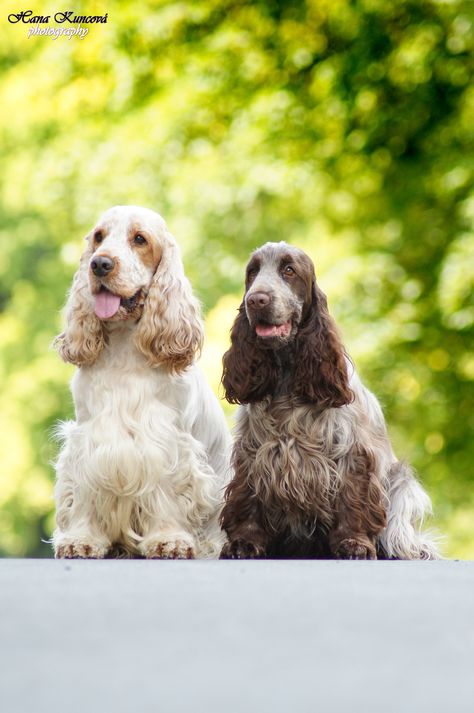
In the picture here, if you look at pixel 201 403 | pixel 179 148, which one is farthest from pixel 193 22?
pixel 201 403

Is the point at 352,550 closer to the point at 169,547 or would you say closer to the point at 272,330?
the point at 169,547

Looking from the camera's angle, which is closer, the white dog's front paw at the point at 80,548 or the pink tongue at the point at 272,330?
the pink tongue at the point at 272,330

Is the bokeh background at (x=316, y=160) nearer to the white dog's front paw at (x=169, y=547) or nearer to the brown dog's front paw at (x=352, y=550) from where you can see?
the white dog's front paw at (x=169, y=547)

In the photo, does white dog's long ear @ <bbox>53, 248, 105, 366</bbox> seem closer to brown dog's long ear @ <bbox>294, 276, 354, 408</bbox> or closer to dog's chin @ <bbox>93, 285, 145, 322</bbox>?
dog's chin @ <bbox>93, 285, 145, 322</bbox>

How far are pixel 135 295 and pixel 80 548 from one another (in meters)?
1.07

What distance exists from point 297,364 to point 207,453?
676mm

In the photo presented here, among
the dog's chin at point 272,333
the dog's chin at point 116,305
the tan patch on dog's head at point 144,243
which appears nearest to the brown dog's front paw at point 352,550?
the dog's chin at point 272,333

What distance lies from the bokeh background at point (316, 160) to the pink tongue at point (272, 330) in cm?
529

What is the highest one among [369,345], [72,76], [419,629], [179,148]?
[72,76]

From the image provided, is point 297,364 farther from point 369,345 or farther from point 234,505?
point 369,345

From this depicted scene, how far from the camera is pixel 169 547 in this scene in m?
5.21

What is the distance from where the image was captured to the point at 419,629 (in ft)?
11.5

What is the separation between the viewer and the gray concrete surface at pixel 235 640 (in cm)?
284

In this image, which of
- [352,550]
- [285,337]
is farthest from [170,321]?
[352,550]
